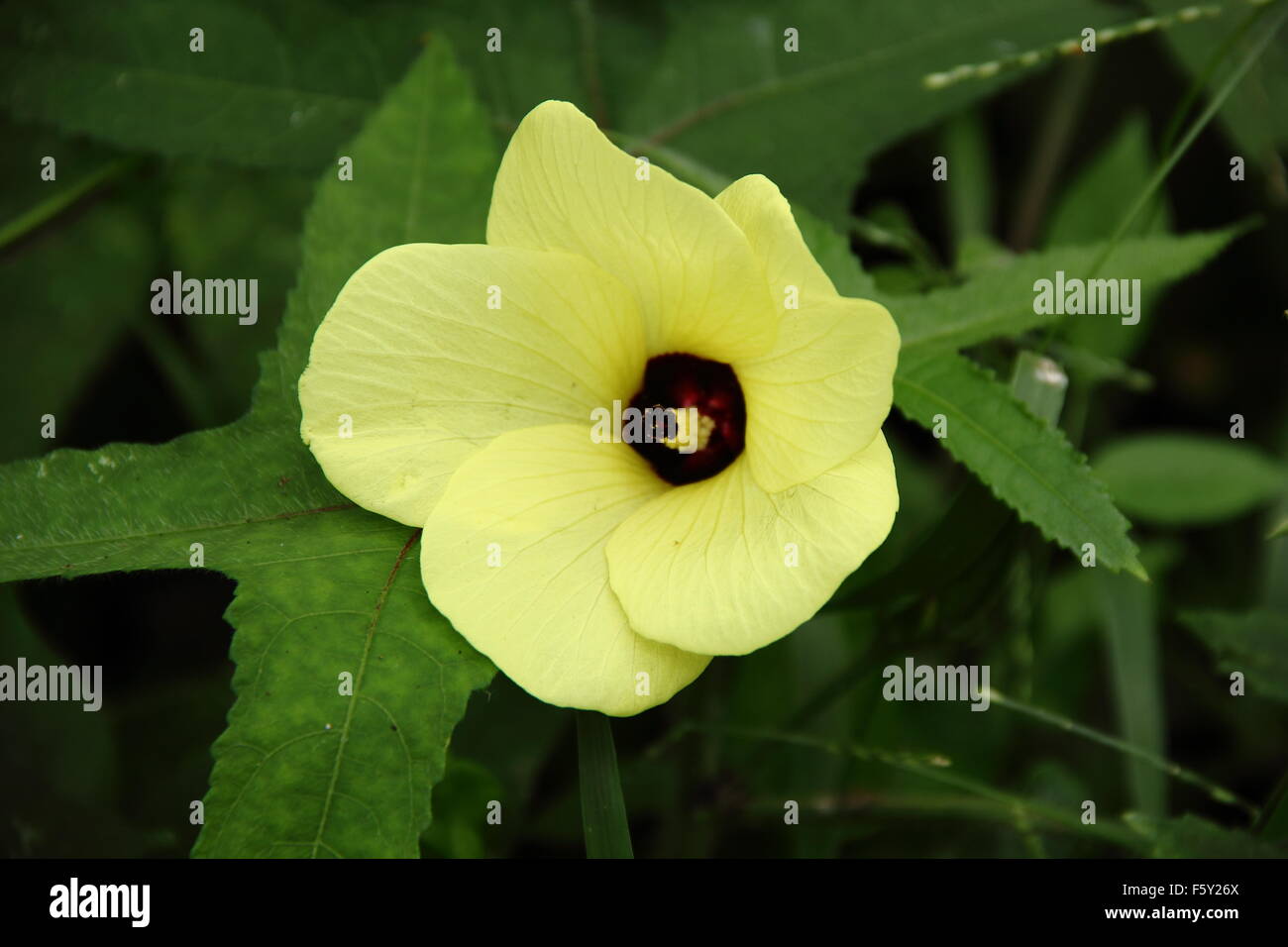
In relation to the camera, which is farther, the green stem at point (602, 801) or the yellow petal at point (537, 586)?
the green stem at point (602, 801)

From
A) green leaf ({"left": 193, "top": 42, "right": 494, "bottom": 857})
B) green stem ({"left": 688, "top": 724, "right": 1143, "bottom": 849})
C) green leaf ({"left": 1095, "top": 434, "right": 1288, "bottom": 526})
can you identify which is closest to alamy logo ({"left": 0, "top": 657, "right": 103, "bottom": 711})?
green leaf ({"left": 193, "top": 42, "right": 494, "bottom": 857})

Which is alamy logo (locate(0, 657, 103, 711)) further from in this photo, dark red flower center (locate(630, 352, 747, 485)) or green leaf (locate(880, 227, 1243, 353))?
green leaf (locate(880, 227, 1243, 353))

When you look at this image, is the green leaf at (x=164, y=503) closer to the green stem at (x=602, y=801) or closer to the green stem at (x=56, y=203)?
the green stem at (x=602, y=801)

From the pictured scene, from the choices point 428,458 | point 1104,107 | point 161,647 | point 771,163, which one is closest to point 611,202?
point 428,458

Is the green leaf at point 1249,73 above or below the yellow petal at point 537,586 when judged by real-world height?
above
